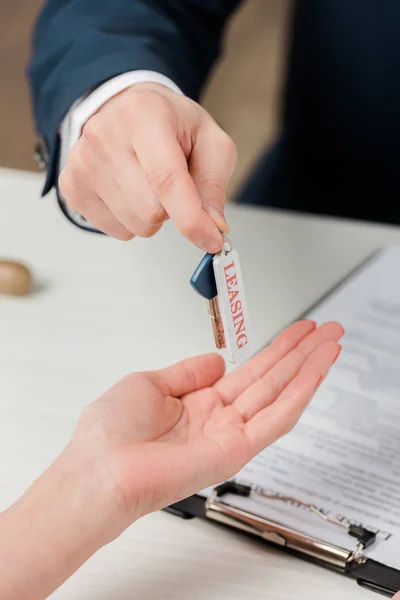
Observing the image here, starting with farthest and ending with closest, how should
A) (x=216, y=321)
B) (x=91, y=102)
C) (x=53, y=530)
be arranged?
(x=91, y=102)
(x=216, y=321)
(x=53, y=530)

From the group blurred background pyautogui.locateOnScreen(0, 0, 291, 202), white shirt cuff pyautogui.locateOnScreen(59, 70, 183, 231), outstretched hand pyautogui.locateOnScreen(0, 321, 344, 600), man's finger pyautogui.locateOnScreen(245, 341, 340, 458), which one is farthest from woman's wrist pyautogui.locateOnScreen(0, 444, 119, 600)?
blurred background pyautogui.locateOnScreen(0, 0, 291, 202)

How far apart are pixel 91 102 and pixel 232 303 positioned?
0.29m

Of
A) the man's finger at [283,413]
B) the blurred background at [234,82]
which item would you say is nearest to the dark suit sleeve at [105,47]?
the man's finger at [283,413]

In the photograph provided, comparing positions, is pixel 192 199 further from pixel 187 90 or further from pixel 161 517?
pixel 187 90

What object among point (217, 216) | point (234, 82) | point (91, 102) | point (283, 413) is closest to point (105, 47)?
point (91, 102)

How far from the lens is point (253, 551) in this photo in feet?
1.84

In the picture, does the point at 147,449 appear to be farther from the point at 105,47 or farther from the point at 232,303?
the point at 105,47

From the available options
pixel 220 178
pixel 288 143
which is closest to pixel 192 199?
pixel 220 178

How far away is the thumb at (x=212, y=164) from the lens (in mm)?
588

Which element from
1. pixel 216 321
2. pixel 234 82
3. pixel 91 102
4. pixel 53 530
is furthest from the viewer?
pixel 234 82

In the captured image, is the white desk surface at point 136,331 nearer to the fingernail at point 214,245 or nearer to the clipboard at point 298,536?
the clipboard at point 298,536

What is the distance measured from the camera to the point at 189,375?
632 millimetres

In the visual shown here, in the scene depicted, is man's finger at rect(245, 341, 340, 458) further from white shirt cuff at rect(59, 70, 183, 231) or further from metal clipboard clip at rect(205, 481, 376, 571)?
white shirt cuff at rect(59, 70, 183, 231)

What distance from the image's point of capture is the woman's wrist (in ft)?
1.55
